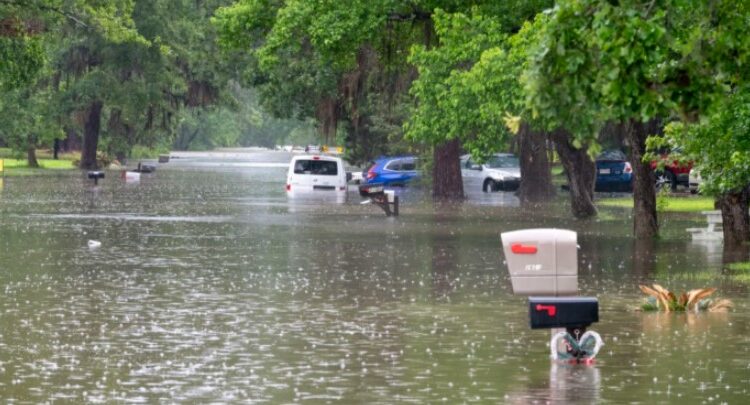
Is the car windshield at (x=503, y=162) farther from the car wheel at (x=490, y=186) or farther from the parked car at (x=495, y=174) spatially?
the car wheel at (x=490, y=186)

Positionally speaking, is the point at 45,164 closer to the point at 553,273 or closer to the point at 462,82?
the point at 462,82

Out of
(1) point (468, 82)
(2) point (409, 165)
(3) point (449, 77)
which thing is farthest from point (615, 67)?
(2) point (409, 165)

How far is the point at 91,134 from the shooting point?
86.3 m

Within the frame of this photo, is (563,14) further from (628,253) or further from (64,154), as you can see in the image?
(64,154)

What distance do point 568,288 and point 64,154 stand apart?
10186cm

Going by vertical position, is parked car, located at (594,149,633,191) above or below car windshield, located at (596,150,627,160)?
below

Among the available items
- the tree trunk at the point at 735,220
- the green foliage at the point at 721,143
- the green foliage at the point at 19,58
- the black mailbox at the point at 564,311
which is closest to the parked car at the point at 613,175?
the green foliage at the point at 19,58

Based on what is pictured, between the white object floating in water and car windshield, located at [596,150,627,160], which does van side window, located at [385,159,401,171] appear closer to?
car windshield, located at [596,150,627,160]

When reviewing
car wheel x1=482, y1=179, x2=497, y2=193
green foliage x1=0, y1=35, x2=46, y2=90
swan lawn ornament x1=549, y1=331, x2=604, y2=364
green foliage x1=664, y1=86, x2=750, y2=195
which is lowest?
car wheel x1=482, y1=179, x2=497, y2=193

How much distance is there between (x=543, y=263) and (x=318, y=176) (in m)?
37.2

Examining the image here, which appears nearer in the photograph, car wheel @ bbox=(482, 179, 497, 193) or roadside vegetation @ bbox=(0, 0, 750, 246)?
roadside vegetation @ bbox=(0, 0, 750, 246)

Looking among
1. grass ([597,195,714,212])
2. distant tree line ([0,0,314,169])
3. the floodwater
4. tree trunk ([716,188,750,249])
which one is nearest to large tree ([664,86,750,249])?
tree trunk ([716,188,750,249])

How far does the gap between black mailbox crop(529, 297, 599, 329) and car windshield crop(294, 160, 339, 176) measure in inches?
1481

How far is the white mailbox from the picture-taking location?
1413 cm
